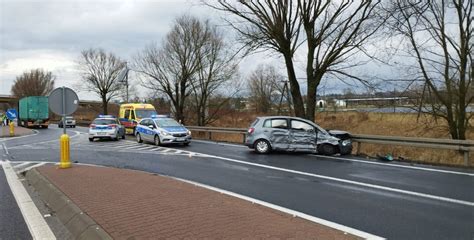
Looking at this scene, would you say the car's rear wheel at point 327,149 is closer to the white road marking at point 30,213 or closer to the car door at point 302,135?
the car door at point 302,135

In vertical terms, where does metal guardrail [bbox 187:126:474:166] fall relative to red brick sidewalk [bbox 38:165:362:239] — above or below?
above

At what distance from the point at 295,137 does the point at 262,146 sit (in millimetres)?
1392

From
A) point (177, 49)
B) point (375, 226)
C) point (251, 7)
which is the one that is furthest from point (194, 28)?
point (375, 226)

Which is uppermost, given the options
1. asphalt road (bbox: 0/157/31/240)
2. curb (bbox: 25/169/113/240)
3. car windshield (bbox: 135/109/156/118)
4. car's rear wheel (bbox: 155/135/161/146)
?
car windshield (bbox: 135/109/156/118)

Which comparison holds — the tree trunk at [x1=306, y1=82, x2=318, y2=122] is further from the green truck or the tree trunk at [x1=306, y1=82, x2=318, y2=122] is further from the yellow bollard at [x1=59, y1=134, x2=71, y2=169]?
the green truck

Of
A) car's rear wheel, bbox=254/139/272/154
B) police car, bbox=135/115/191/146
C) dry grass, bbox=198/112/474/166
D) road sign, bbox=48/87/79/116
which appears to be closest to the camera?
road sign, bbox=48/87/79/116

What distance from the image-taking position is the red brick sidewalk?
5.08 meters

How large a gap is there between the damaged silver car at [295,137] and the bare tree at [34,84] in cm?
8838

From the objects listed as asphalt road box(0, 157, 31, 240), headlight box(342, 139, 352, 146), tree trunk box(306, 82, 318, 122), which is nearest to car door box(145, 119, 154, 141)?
tree trunk box(306, 82, 318, 122)

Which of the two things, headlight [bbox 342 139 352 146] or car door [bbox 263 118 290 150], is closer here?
headlight [bbox 342 139 352 146]

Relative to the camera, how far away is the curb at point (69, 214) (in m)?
5.22

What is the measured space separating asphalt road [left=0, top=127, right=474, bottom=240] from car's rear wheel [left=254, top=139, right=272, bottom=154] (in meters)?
0.37

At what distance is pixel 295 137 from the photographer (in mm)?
15656

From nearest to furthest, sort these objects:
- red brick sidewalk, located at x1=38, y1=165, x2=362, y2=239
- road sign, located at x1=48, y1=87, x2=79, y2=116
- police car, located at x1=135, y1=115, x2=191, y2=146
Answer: red brick sidewalk, located at x1=38, y1=165, x2=362, y2=239 → road sign, located at x1=48, y1=87, x2=79, y2=116 → police car, located at x1=135, y1=115, x2=191, y2=146
